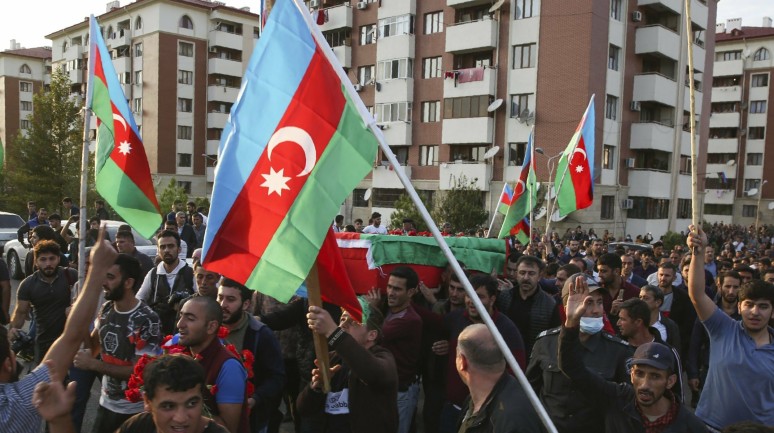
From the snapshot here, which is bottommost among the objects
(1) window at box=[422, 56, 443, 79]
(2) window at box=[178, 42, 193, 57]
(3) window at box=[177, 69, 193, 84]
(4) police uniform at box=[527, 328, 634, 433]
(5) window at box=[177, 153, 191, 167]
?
(4) police uniform at box=[527, 328, 634, 433]

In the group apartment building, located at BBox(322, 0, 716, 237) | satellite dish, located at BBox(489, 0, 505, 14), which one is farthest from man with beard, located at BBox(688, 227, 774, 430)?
satellite dish, located at BBox(489, 0, 505, 14)

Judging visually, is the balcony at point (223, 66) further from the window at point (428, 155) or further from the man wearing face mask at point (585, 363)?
the man wearing face mask at point (585, 363)

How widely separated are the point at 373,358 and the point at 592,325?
152cm

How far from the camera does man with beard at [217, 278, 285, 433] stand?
4.30 m

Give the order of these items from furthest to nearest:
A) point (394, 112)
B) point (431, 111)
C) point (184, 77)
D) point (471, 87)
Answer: point (184, 77) → point (394, 112) → point (431, 111) → point (471, 87)

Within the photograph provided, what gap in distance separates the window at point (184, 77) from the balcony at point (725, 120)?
4438 centimetres

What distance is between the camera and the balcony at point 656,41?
3366cm

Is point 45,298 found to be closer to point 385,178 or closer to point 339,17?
point 385,178

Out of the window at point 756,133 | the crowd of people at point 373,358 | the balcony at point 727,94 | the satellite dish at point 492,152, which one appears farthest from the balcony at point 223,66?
the crowd of people at point 373,358

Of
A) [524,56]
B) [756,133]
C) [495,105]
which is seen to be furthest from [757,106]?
[495,105]

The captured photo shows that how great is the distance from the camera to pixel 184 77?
49.1m

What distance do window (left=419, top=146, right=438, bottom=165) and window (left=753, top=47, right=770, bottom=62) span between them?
115 ft

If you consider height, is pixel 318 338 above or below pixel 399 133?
below

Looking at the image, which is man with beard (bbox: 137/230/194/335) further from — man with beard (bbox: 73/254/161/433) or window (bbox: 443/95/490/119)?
window (bbox: 443/95/490/119)
